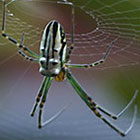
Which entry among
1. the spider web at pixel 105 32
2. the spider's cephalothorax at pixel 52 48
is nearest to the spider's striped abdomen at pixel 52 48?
the spider's cephalothorax at pixel 52 48

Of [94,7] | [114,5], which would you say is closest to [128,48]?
[114,5]

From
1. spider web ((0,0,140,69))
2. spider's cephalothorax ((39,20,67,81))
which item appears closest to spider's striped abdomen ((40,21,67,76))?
spider's cephalothorax ((39,20,67,81))

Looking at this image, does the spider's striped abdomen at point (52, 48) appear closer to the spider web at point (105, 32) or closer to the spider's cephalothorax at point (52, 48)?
the spider's cephalothorax at point (52, 48)

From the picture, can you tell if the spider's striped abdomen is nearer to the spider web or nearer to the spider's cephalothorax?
the spider's cephalothorax

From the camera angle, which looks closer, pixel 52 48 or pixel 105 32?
pixel 52 48

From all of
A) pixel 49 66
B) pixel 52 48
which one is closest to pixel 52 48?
pixel 52 48

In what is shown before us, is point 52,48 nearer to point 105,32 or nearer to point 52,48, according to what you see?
point 52,48

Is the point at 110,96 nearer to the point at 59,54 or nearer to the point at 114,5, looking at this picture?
the point at 114,5
